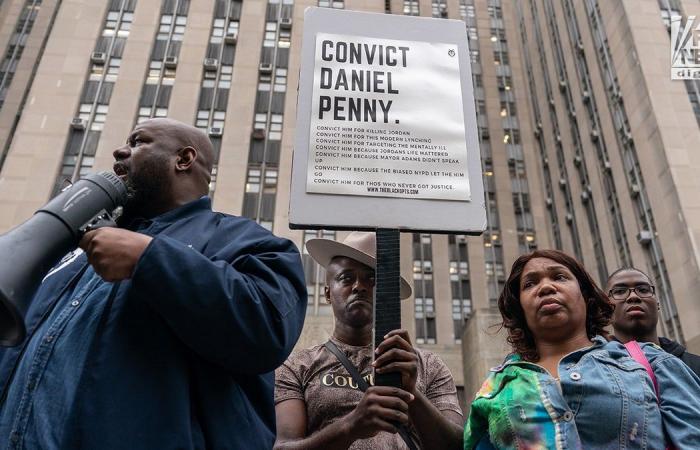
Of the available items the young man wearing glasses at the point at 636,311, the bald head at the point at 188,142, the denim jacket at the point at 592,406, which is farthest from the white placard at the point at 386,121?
the young man wearing glasses at the point at 636,311

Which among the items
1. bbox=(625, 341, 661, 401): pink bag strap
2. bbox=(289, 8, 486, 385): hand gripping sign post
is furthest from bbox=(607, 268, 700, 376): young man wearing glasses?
bbox=(289, 8, 486, 385): hand gripping sign post

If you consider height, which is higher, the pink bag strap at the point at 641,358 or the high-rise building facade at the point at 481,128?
the high-rise building facade at the point at 481,128

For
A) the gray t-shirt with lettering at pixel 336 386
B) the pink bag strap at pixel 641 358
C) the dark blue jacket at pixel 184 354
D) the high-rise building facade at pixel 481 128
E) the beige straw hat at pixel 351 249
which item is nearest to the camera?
the dark blue jacket at pixel 184 354

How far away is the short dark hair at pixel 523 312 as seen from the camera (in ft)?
10.1

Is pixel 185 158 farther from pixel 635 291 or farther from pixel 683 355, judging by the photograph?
pixel 683 355

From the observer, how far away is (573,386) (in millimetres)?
2527

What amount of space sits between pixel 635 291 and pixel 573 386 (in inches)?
113

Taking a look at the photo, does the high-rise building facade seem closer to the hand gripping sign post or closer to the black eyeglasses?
the black eyeglasses

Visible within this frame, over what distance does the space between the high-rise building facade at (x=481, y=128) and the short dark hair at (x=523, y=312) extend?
2042 centimetres

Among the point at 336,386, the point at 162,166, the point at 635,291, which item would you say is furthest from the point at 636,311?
the point at 162,166

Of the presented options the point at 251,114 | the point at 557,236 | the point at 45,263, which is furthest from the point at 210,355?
the point at 557,236

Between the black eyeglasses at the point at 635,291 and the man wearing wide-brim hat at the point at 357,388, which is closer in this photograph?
the man wearing wide-brim hat at the point at 357,388

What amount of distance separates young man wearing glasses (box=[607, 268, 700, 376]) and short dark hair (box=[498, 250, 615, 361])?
73.9 inches

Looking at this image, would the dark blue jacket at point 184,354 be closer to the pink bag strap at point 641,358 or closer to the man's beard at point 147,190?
the man's beard at point 147,190
